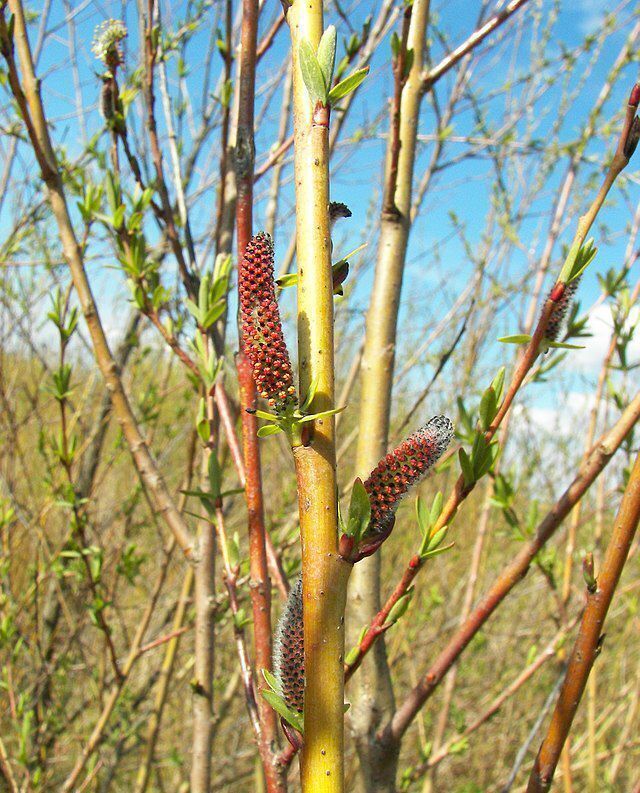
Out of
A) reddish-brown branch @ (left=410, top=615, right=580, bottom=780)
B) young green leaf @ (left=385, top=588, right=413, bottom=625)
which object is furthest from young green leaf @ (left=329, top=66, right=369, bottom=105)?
reddish-brown branch @ (left=410, top=615, right=580, bottom=780)

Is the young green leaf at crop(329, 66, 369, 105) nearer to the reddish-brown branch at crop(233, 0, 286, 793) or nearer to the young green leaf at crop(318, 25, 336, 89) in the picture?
the young green leaf at crop(318, 25, 336, 89)

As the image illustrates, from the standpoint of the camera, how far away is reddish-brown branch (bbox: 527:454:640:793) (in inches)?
30.2

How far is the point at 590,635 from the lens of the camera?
0.77m

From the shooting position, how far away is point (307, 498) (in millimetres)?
552

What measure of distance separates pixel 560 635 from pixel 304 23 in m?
1.39

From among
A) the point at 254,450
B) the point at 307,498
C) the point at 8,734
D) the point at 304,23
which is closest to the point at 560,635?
the point at 254,450

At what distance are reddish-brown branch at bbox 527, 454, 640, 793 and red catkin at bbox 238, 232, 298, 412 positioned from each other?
45cm

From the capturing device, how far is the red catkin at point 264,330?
0.55 meters

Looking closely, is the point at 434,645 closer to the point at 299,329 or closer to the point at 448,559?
the point at 448,559

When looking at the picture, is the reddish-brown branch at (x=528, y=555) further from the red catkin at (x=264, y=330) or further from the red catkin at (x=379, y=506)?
the red catkin at (x=264, y=330)

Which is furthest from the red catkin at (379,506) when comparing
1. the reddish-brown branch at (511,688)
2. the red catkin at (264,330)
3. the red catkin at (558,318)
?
the reddish-brown branch at (511,688)

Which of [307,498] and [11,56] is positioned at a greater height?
[11,56]

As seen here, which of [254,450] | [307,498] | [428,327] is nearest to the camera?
[307,498]

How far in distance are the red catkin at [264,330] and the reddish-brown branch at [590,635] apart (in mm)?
453
